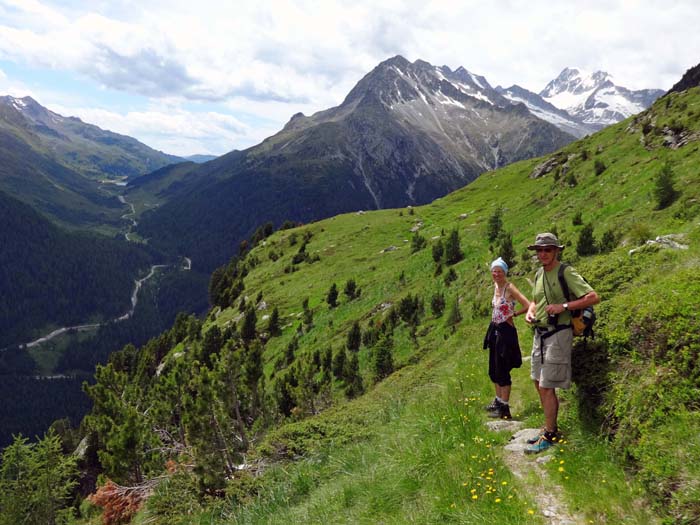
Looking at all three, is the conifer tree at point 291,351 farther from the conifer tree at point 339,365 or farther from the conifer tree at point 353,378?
the conifer tree at point 353,378

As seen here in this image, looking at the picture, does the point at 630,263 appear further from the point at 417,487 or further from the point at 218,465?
the point at 218,465

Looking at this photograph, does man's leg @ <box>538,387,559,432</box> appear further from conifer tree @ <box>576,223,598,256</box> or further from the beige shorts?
conifer tree @ <box>576,223,598,256</box>

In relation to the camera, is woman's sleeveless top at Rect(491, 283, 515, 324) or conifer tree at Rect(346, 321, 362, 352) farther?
conifer tree at Rect(346, 321, 362, 352)

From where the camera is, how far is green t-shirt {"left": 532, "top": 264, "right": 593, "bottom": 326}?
739 centimetres

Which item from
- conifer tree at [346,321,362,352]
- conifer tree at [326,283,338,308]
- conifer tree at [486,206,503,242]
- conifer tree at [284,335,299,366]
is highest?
conifer tree at [486,206,503,242]

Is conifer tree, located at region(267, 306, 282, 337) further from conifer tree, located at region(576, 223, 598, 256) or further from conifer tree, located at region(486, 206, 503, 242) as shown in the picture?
conifer tree, located at region(576, 223, 598, 256)

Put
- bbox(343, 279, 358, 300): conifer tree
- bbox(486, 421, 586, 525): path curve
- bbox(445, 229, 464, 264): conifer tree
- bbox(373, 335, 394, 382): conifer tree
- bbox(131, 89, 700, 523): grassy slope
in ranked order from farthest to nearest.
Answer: bbox(343, 279, 358, 300): conifer tree, bbox(445, 229, 464, 264): conifer tree, bbox(373, 335, 394, 382): conifer tree, bbox(131, 89, 700, 523): grassy slope, bbox(486, 421, 586, 525): path curve

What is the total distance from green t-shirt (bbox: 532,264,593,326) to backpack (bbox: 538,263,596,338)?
0.18 ft

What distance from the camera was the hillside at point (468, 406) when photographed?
5828mm

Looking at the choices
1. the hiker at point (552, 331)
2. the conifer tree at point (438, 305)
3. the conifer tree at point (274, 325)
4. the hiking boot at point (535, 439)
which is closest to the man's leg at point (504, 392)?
the hiker at point (552, 331)

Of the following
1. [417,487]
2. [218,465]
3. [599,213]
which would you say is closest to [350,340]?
[599,213]

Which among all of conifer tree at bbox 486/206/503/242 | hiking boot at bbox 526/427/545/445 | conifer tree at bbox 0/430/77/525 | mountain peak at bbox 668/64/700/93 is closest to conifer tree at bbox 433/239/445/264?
conifer tree at bbox 486/206/503/242

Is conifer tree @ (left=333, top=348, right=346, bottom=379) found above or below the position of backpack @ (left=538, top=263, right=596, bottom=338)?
below

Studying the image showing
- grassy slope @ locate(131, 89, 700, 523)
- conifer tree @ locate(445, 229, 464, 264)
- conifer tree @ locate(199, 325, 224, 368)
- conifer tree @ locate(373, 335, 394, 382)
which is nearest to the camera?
grassy slope @ locate(131, 89, 700, 523)
